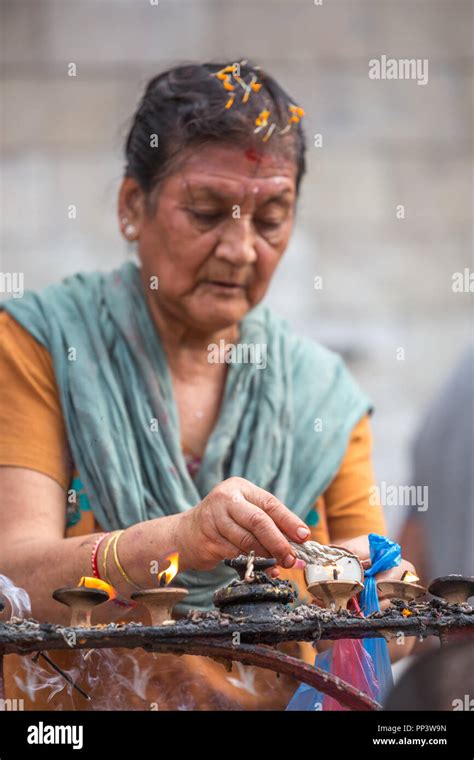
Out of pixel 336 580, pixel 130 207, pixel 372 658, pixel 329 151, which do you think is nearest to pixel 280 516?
pixel 336 580

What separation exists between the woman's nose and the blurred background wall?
160 inches

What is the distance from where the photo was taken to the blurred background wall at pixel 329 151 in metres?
7.61

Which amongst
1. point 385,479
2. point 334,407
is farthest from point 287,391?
point 385,479

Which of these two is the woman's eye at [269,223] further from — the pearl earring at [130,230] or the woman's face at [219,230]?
the pearl earring at [130,230]

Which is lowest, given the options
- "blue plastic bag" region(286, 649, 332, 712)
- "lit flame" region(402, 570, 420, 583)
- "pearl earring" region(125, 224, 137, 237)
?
"blue plastic bag" region(286, 649, 332, 712)

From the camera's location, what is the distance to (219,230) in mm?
3498

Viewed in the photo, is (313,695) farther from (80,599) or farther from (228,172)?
(228,172)

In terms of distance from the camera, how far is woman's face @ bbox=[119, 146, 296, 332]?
11.4ft

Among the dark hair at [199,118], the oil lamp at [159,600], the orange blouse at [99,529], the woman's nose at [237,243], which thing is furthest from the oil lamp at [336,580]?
the dark hair at [199,118]

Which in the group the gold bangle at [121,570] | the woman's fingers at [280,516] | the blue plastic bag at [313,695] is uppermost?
the woman's fingers at [280,516]

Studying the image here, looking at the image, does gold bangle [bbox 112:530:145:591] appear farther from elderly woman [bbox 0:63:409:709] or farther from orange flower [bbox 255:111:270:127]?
orange flower [bbox 255:111:270:127]

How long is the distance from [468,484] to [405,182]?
368 cm

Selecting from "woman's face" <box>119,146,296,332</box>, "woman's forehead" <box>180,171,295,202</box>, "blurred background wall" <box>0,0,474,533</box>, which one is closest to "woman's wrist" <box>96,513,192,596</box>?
"woman's face" <box>119,146,296,332</box>

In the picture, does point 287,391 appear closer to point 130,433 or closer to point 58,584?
point 130,433
